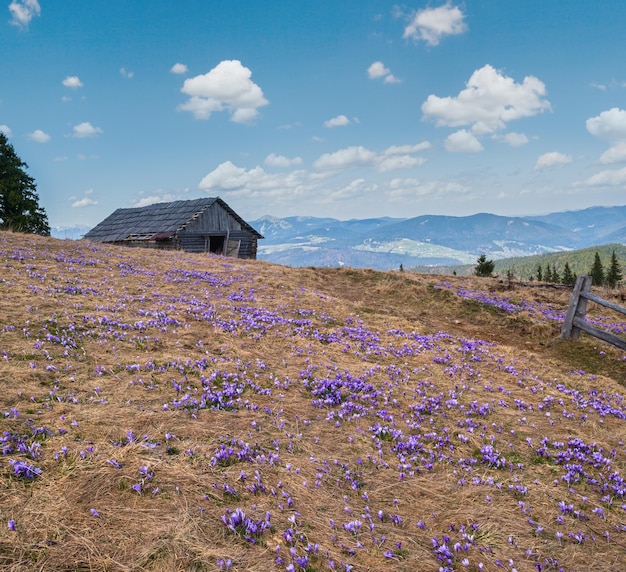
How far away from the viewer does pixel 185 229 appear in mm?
40219

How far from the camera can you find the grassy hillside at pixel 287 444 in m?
3.84

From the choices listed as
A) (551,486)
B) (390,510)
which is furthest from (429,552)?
(551,486)

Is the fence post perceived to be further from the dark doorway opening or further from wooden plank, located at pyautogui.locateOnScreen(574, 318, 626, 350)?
the dark doorway opening

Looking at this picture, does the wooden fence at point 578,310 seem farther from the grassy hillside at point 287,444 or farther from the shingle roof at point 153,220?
the shingle roof at point 153,220

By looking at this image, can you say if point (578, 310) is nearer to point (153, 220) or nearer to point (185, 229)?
point (185, 229)

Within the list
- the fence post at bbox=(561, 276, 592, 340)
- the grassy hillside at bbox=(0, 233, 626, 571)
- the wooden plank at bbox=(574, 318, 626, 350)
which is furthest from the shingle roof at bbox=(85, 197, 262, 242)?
the wooden plank at bbox=(574, 318, 626, 350)

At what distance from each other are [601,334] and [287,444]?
402 inches

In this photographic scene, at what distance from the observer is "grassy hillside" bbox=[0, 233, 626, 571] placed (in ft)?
12.6

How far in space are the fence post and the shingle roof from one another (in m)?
34.7

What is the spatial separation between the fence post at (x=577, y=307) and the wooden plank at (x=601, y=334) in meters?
0.18

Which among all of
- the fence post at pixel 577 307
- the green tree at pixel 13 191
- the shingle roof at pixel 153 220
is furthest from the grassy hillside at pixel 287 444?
the green tree at pixel 13 191

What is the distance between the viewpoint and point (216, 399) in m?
6.75

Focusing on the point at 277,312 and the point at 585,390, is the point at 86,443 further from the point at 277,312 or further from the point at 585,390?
the point at 585,390

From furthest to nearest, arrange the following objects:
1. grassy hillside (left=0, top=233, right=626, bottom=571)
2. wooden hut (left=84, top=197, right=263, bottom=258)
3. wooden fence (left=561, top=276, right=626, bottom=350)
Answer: wooden hut (left=84, top=197, right=263, bottom=258), wooden fence (left=561, top=276, right=626, bottom=350), grassy hillside (left=0, top=233, right=626, bottom=571)
